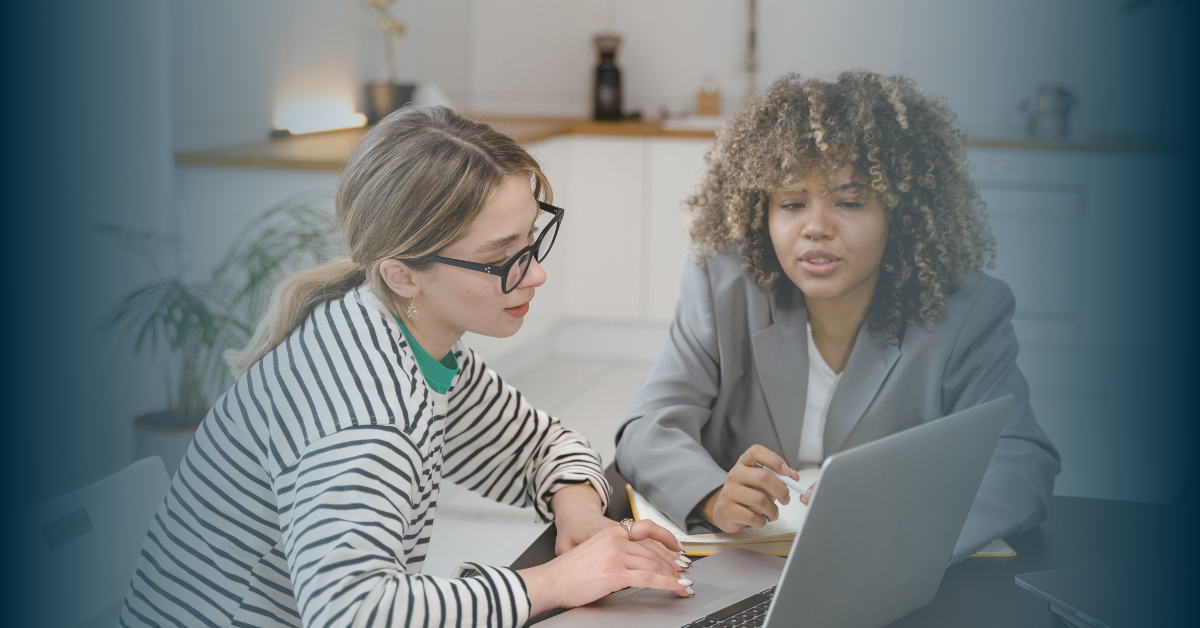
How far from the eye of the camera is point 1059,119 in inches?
150

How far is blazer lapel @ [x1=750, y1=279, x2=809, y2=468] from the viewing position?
4.20ft

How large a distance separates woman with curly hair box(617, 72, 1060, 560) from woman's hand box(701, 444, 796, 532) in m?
0.09

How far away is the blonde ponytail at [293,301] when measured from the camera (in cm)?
96

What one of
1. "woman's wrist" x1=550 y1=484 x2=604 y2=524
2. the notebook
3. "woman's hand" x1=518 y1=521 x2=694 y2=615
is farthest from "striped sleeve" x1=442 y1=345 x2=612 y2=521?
"woman's hand" x1=518 y1=521 x2=694 y2=615

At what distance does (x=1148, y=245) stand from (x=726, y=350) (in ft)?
9.29

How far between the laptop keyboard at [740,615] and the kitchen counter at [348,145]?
3.57ft

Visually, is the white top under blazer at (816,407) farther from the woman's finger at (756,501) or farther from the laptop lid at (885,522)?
the laptop lid at (885,522)

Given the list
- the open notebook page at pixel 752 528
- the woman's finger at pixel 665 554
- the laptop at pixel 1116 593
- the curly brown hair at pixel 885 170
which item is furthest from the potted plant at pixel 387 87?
the laptop at pixel 1116 593

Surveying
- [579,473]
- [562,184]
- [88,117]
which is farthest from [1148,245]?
[88,117]

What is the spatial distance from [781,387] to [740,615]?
50 cm

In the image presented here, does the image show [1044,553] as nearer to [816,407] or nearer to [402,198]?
[816,407]

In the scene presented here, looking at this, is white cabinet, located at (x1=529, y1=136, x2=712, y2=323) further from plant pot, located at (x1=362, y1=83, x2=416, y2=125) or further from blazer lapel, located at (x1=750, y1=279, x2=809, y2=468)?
blazer lapel, located at (x1=750, y1=279, x2=809, y2=468)

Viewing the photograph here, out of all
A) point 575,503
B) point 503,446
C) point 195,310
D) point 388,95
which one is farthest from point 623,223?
point 575,503

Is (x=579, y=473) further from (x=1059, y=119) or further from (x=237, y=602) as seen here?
(x=1059, y=119)
